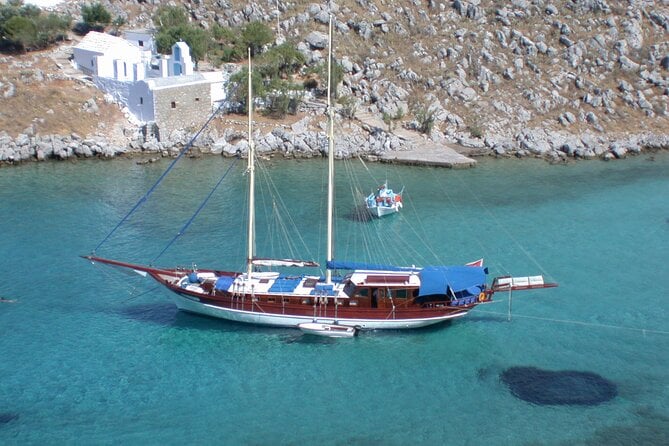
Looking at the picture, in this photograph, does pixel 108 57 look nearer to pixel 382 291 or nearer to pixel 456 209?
pixel 456 209

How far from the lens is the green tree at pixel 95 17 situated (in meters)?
71.8

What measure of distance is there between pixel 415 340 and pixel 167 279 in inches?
462

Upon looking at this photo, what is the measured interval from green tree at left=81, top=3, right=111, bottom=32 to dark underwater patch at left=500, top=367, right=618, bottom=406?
2237 inches

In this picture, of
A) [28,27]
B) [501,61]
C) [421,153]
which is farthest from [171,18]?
[501,61]

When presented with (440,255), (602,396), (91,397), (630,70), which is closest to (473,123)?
(630,70)

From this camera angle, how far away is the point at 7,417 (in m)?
27.4

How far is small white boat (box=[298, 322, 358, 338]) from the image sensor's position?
32.4 metres

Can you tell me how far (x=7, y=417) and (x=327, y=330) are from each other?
12.9 metres

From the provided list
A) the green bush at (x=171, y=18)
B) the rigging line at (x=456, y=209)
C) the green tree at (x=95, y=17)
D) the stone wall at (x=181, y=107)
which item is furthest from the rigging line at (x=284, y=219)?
the green tree at (x=95, y=17)

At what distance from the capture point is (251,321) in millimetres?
33625

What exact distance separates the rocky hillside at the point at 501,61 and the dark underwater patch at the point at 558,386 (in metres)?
33.5

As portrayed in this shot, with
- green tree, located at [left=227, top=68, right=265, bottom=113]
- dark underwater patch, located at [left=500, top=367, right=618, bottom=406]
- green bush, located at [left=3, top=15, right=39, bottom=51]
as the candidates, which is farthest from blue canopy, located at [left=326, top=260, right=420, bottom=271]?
green bush, located at [left=3, top=15, right=39, bottom=51]

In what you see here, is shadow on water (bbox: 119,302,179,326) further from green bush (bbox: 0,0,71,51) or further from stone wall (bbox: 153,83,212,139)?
green bush (bbox: 0,0,71,51)

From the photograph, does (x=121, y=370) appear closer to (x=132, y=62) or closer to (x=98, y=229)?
(x=98, y=229)
